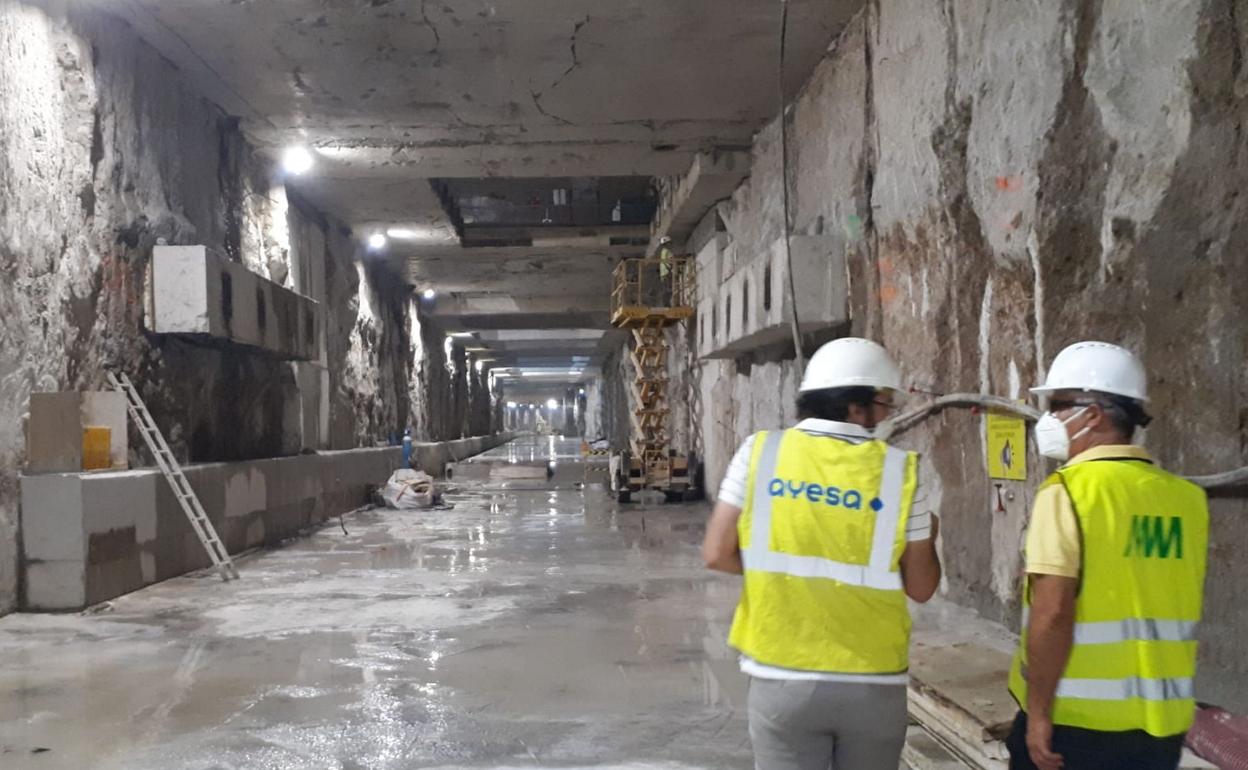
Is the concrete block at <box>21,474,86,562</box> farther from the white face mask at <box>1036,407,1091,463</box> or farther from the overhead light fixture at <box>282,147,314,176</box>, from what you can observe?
the white face mask at <box>1036,407,1091,463</box>

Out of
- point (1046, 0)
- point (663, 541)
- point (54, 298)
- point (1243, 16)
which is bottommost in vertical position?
point (663, 541)

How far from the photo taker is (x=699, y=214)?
1608cm

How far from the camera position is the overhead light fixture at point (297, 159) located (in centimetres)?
1241

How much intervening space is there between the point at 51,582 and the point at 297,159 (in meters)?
6.83

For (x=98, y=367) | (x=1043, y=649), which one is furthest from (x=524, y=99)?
(x=1043, y=649)

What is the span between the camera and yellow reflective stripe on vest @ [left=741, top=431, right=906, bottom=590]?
2.22 meters

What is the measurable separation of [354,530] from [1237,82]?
11.4 meters

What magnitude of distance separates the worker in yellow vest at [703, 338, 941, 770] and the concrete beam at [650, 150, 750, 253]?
11233 mm

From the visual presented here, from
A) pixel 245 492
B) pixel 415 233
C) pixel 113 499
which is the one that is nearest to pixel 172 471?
pixel 113 499

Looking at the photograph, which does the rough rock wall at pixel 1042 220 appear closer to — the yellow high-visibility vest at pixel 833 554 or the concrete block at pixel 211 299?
the yellow high-visibility vest at pixel 833 554

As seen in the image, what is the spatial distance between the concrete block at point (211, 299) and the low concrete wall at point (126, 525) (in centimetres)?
139

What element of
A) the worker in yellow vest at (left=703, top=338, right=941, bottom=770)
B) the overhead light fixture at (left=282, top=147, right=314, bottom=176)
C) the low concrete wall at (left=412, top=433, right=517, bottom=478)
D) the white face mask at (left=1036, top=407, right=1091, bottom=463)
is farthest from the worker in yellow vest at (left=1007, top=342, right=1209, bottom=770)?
the low concrete wall at (left=412, top=433, right=517, bottom=478)

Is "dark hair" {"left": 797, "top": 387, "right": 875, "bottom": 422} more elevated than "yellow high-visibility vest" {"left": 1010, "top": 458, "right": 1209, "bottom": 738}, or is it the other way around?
"dark hair" {"left": 797, "top": 387, "right": 875, "bottom": 422}

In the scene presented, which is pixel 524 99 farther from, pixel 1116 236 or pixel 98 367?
pixel 1116 236
